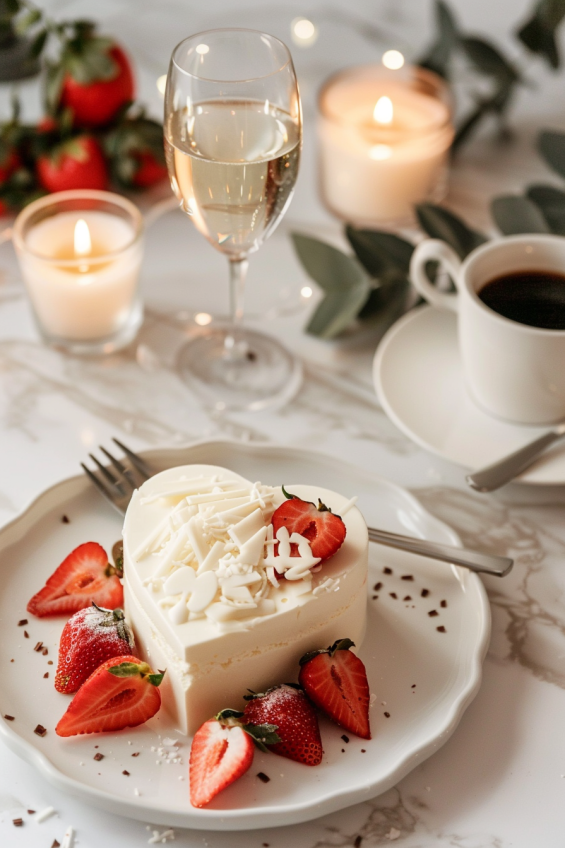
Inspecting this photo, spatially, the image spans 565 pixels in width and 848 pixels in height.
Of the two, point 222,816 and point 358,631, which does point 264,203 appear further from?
point 222,816

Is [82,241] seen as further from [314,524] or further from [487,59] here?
[487,59]

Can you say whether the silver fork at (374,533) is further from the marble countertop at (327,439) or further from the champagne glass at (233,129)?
the champagne glass at (233,129)

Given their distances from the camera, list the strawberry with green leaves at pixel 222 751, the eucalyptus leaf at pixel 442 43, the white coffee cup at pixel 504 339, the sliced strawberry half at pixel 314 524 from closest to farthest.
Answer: the strawberry with green leaves at pixel 222 751 → the sliced strawberry half at pixel 314 524 → the white coffee cup at pixel 504 339 → the eucalyptus leaf at pixel 442 43

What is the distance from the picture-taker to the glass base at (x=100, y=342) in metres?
1.39

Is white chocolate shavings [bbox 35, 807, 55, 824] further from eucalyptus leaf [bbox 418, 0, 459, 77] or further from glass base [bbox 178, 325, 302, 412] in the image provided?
eucalyptus leaf [bbox 418, 0, 459, 77]

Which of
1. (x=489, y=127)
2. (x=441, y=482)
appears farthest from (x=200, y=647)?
(x=489, y=127)

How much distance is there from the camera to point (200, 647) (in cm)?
83

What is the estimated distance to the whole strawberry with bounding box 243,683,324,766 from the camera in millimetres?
838

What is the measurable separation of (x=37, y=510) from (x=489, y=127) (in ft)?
4.35

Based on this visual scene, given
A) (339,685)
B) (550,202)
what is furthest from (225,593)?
(550,202)

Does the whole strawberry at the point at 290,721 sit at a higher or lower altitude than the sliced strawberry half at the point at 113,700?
lower

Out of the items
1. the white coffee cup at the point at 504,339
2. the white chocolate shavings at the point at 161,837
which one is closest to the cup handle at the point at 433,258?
the white coffee cup at the point at 504,339

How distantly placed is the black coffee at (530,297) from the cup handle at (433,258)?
0.06 meters

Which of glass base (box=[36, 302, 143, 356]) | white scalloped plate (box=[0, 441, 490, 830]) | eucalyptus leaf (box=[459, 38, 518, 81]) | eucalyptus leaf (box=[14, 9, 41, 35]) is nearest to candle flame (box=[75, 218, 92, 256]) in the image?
glass base (box=[36, 302, 143, 356])
